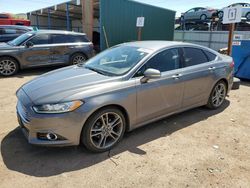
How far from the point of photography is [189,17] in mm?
22094

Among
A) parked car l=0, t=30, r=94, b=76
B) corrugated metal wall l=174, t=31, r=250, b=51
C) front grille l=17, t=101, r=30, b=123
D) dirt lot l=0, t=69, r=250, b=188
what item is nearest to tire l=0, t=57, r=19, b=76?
parked car l=0, t=30, r=94, b=76

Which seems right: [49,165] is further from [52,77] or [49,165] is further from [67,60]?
[67,60]

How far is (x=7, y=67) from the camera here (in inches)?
319

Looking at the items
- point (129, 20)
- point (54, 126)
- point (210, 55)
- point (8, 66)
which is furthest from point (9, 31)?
point (54, 126)

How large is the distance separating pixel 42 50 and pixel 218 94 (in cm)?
637

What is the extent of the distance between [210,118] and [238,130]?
1.98 ft

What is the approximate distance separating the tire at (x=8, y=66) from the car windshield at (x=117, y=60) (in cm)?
506

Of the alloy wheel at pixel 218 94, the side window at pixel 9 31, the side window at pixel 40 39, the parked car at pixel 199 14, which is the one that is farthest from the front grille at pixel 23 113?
the parked car at pixel 199 14

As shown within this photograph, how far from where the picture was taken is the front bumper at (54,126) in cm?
292

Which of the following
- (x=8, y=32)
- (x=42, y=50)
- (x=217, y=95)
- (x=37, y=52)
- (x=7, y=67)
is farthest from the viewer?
(x=8, y=32)

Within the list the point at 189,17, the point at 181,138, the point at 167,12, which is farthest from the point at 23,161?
the point at 189,17

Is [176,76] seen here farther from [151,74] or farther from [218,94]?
[218,94]

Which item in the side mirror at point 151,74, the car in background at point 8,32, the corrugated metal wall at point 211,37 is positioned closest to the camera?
the side mirror at point 151,74

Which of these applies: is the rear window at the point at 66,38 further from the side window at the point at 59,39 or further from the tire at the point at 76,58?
the tire at the point at 76,58
